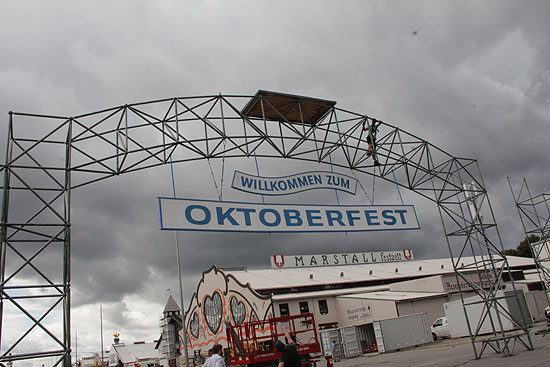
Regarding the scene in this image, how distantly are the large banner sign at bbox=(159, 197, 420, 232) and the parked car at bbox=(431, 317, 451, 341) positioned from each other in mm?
16225

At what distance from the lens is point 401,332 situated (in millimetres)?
27344

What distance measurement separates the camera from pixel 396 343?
27000 millimetres

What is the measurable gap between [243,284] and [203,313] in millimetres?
8675

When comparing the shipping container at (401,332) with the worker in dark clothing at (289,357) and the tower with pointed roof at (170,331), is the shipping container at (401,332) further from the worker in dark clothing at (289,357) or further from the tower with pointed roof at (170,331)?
the tower with pointed roof at (170,331)

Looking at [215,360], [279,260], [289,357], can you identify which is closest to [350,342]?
[279,260]

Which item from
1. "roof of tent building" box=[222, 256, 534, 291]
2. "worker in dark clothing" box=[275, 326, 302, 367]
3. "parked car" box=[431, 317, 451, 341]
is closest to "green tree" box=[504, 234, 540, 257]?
"roof of tent building" box=[222, 256, 534, 291]

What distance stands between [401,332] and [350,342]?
3320 millimetres

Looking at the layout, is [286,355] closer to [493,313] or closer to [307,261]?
[493,313]

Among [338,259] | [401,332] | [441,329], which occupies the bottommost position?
[441,329]

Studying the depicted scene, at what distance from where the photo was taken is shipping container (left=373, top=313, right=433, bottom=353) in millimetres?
26906

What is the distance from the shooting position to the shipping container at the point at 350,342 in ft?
91.8

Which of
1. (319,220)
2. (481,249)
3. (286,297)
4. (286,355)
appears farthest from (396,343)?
(286,355)

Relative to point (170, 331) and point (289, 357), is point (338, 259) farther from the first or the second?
Answer: point (289, 357)

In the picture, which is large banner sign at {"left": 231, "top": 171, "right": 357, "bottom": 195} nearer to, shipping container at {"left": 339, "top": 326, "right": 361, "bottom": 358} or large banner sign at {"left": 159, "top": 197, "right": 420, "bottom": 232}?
large banner sign at {"left": 159, "top": 197, "right": 420, "bottom": 232}
